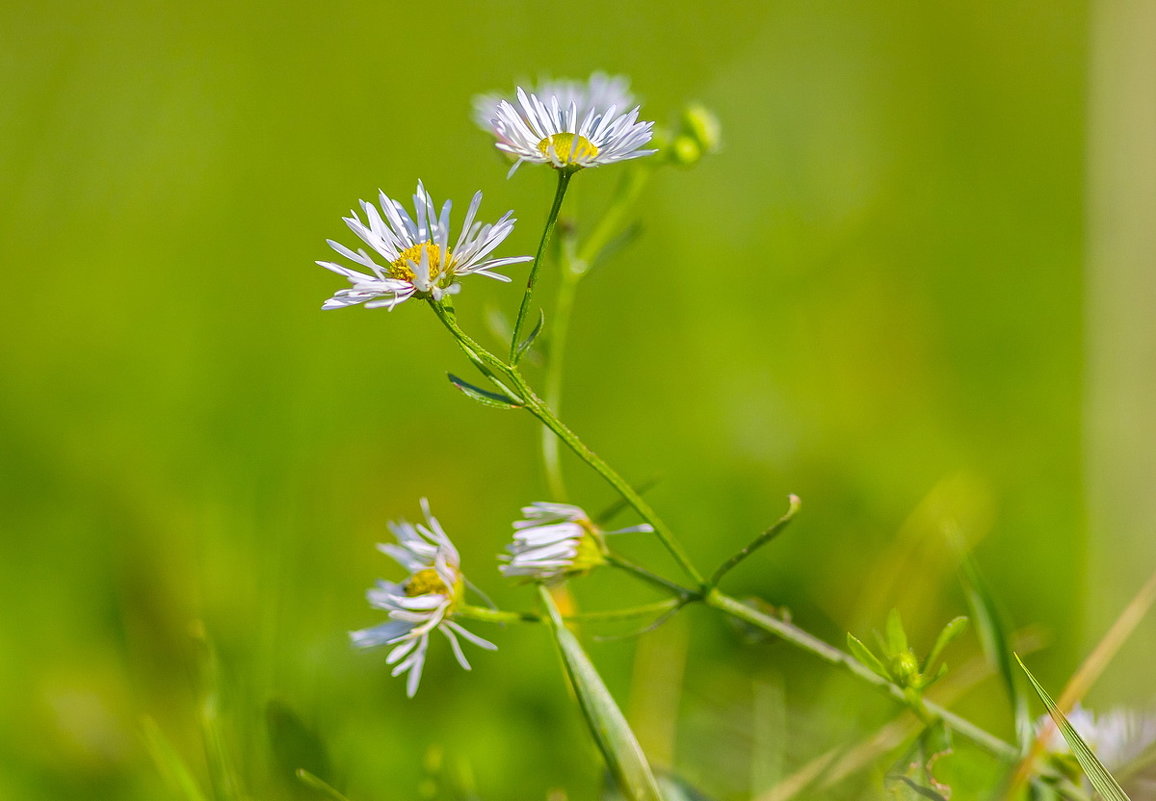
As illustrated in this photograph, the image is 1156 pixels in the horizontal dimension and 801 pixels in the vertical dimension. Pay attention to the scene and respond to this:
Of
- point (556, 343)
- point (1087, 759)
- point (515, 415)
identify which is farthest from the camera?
point (515, 415)

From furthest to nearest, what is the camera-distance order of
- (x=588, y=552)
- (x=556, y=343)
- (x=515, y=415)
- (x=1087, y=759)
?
(x=515, y=415), (x=556, y=343), (x=588, y=552), (x=1087, y=759)

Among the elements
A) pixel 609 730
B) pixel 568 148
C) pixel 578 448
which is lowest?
pixel 609 730

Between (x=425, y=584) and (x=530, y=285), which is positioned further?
(x=425, y=584)

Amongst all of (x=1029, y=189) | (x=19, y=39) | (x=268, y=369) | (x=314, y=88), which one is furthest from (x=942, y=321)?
(x=19, y=39)

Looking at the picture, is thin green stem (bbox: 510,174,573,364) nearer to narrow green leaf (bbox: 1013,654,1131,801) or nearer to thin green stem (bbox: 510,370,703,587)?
thin green stem (bbox: 510,370,703,587)

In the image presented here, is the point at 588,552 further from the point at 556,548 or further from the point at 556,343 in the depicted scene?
the point at 556,343

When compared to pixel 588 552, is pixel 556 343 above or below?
above

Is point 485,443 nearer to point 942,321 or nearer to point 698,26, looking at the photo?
point 942,321

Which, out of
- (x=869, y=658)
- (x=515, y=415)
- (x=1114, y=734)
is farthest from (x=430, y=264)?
(x=515, y=415)
